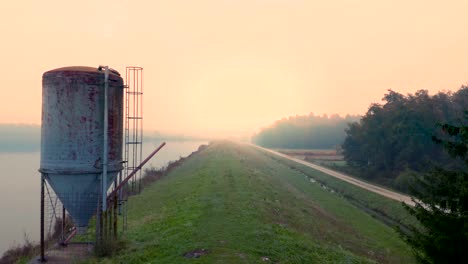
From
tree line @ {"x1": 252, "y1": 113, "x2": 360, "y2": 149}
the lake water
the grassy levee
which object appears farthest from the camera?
tree line @ {"x1": 252, "y1": 113, "x2": 360, "y2": 149}

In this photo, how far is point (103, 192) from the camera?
14523mm

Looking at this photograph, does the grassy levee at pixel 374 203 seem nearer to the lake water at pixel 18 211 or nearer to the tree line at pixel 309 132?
the lake water at pixel 18 211

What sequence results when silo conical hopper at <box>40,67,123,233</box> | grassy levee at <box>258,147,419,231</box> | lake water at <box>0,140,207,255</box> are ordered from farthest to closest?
1. grassy levee at <box>258,147,419,231</box>
2. lake water at <box>0,140,207,255</box>
3. silo conical hopper at <box>40,67,123,233</box>

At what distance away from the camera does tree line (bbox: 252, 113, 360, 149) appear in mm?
155375

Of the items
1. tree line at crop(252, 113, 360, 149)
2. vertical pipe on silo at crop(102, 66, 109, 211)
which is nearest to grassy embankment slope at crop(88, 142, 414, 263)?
vertical pipe on silo at crop(102, 66, 109, 211)

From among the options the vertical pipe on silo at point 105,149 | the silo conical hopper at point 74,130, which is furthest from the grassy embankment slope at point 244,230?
the silo conical hopper at point 74,130

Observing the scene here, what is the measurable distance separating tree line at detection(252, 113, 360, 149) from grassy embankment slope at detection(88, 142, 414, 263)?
398 feet

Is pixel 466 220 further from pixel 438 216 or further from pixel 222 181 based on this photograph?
pixel 222 181

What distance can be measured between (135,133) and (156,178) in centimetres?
2875

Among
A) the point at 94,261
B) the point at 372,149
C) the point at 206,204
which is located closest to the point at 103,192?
the point at 94,261

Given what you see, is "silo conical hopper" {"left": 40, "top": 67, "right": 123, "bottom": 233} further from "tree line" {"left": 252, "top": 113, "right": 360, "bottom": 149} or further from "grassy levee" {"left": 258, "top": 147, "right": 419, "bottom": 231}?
"tree line" {"left": 252, "top": 113, "right": 360, "bottom": 149}

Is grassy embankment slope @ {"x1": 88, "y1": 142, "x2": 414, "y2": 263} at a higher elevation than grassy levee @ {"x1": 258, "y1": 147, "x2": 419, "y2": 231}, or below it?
higher

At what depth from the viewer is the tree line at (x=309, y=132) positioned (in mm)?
155375

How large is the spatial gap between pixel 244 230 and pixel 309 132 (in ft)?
498
